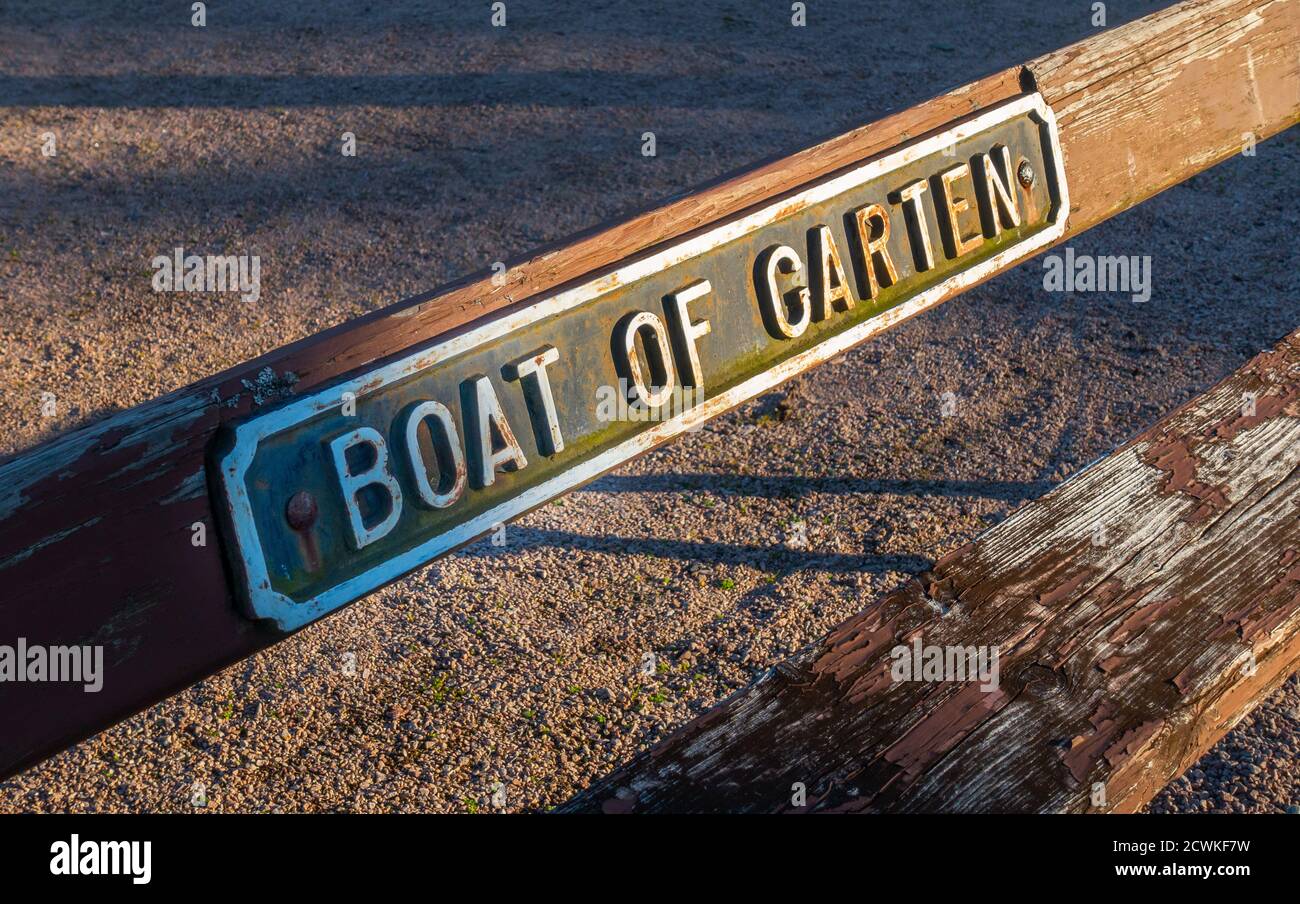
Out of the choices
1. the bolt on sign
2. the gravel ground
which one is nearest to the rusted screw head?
the bolt on sign

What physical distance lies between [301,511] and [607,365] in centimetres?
39

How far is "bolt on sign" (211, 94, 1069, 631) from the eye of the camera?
1.04 meters

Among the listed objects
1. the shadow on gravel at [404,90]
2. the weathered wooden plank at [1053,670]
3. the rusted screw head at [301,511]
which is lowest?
the weathered wooden plank at [1053,670]

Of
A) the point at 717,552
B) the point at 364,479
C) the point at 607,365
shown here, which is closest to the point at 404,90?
the point at 717,552

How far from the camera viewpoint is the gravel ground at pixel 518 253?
3.01 meters

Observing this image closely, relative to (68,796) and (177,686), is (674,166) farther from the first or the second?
(177,686)

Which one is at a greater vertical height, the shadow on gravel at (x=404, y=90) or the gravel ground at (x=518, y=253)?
the shadow on gravel at (x=404, y=90)

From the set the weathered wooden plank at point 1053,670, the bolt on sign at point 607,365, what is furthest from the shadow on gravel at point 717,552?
the bolt on sign at point 607,365

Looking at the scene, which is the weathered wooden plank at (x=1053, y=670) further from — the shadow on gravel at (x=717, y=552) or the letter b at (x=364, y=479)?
the shadow on gravel at (x=717, y=552)

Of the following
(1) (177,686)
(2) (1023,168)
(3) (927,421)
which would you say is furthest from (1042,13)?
(1) (177,686)

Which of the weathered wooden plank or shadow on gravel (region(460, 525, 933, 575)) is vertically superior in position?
the weathered wooden plank

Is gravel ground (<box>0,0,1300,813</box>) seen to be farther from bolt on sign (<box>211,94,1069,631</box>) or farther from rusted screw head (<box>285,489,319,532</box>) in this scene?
rusted screw head (<box>285,489,319,532</box>)

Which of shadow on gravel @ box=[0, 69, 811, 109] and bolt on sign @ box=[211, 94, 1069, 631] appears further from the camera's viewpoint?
shadow on gravel @ box=[0, 69, 811, 109]

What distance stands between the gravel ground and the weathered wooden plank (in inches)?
26.9
